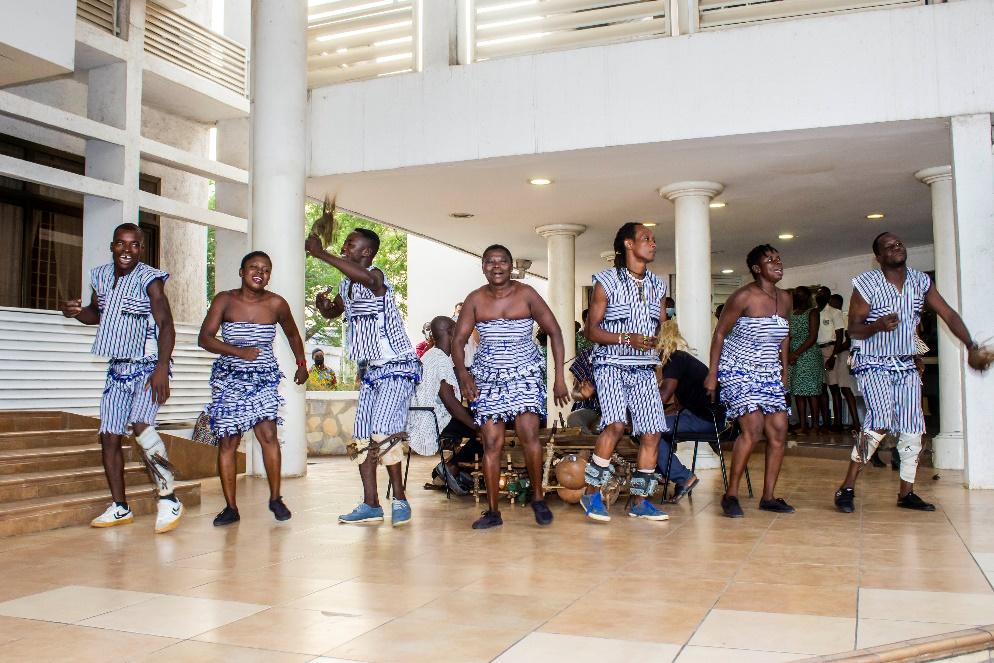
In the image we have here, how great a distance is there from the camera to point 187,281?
40.8 ft

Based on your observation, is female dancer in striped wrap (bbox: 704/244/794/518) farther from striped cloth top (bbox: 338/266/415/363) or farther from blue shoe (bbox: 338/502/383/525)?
blue shoe (bbox: 338/502/383/525)

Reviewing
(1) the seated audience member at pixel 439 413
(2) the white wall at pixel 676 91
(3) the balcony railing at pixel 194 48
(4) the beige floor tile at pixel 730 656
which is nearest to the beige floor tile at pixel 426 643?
(4) the beige floor tile at pixel 730 656

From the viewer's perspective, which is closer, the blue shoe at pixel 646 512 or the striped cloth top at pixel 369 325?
the striped cloth top at pixel 369 325

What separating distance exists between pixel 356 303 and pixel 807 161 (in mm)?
5136

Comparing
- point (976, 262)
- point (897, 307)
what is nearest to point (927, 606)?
point (897, 307)

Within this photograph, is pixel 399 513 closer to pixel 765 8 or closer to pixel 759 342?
pixel 759 342

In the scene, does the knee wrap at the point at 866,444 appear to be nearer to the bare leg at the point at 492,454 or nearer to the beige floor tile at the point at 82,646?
the bare leg at the point at 492,454

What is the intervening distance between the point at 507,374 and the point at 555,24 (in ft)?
14.7

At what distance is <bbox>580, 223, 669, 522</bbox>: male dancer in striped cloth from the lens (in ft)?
18.9

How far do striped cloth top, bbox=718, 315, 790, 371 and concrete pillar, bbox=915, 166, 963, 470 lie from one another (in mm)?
3519

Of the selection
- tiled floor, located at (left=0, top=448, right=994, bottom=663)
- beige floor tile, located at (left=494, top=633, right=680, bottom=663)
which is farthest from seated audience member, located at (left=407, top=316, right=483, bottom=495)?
beige floor tile, located at (left=494, top=633, right=680, bottom=663)

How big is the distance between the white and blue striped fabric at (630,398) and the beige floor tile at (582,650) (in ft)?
9.05

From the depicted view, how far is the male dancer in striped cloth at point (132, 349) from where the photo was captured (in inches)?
218

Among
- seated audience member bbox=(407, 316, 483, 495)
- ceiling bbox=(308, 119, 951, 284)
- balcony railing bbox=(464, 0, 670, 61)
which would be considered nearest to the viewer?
seated audience member bbox=(407, 316, 483, 495)
